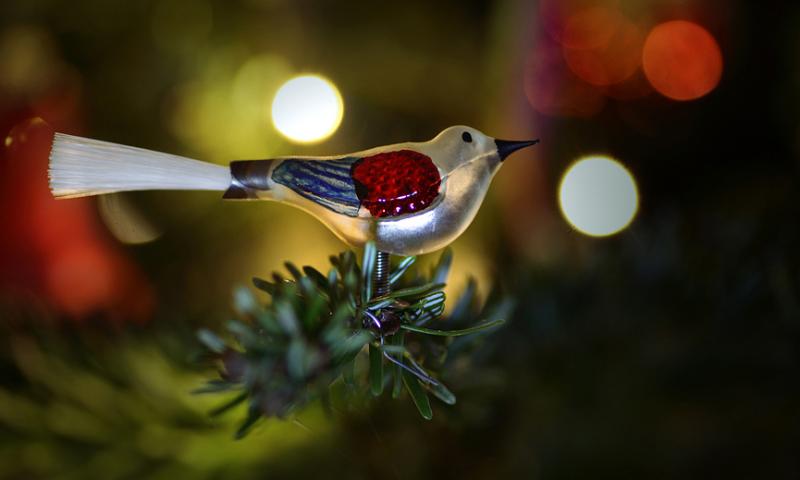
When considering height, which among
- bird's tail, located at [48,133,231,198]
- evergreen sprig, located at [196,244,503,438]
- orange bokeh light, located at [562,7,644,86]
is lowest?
evergreen sprig, located at [196,244,503,438]

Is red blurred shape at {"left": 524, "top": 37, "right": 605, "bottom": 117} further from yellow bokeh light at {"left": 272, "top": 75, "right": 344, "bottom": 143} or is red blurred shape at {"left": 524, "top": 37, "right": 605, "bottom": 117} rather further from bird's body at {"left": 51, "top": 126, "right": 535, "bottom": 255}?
bird's body at {"left": 51, "top": 126, "right": 535, "bottom": 255}

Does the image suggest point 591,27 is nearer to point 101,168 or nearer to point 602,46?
point 602,46

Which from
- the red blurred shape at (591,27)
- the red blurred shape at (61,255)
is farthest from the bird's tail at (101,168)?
the red blurred shape at (591,27)

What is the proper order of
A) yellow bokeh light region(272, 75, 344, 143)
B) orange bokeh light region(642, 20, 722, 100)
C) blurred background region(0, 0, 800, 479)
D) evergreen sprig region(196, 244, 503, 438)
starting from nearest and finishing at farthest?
evergreen sprig region(196, 244, 503, 438), blurred background region(0, 0, 800, 479), yellow bokeh light region(272, 75, 344, 143), orange bokeh light region(642, 20, 722, 100)

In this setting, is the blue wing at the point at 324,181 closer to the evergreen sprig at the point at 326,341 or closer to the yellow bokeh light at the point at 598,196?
the evergreen sprig at the point at 326,341

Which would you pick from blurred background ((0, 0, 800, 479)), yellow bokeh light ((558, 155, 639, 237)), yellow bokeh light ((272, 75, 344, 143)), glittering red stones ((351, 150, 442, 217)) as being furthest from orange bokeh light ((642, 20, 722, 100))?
glittering red stones ((351, 150, 442, 217))

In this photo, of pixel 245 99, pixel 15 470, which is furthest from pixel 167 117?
pixel 15 470

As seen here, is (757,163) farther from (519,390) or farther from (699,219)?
(519,390)

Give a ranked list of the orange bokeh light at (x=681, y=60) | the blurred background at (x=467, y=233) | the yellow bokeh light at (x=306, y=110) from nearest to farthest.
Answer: the blurred background at (x=467, y=233) < the yellow bokeh light at (x=306, y=110) < the orange bokeh light at (x=681, y=60)
